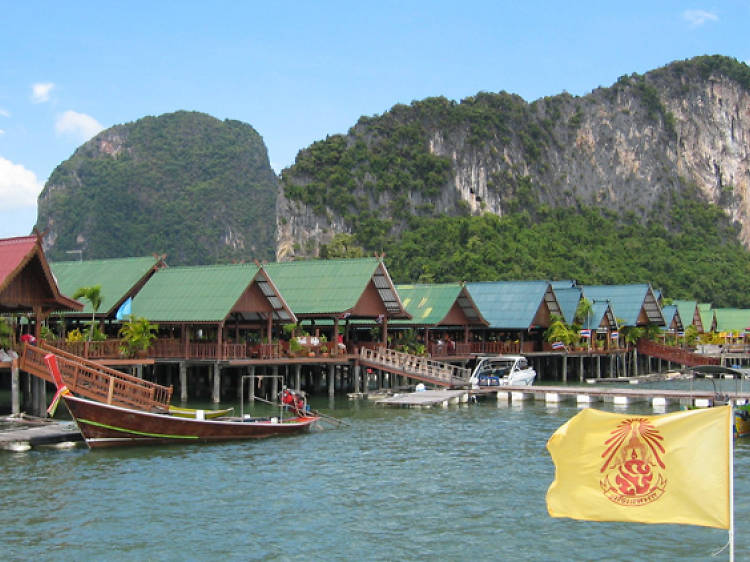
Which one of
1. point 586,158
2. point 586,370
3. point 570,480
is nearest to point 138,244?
point 586,158

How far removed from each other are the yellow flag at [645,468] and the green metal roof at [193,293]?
93.8 ft

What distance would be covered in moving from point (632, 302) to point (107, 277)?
3966 centimetres

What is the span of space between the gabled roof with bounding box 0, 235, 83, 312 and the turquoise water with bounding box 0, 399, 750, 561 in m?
5.69

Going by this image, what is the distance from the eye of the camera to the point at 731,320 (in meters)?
100

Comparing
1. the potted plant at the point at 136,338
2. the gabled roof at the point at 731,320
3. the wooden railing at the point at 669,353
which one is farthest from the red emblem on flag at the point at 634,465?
the gabled roof at the point at 731,320

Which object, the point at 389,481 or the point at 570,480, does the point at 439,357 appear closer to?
the point at 389,481

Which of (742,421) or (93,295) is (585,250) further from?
(742,421)

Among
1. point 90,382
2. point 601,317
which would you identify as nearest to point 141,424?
point 90,382

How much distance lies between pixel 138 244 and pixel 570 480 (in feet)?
618

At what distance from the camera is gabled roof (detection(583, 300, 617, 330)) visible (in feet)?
200

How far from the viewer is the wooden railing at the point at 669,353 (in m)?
66.8

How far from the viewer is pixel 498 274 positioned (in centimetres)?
10300

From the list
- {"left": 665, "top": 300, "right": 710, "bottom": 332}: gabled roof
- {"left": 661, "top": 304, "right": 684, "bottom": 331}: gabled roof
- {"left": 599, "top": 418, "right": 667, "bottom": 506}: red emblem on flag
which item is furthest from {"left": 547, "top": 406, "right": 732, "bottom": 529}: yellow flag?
{"left": 665, "top": 300, "right": 710, "bottom": 332}: gabled roof

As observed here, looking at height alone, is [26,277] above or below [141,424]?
above
